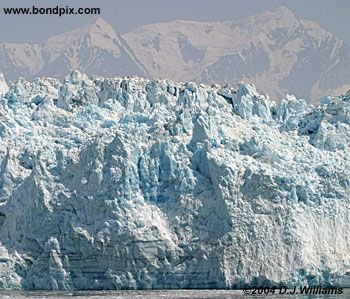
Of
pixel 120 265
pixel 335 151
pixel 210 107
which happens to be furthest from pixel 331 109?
pixel 120 265

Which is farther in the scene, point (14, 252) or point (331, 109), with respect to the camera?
point (331, 109)

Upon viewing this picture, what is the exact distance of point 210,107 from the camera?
42594 mm

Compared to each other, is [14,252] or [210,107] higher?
[210,107]

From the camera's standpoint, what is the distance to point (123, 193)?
38.7 metres

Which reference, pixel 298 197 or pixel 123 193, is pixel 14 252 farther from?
pixel 298 197

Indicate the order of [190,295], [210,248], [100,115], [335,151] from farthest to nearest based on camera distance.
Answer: [100,115] < [335,151] < [210,248] < [190,295]

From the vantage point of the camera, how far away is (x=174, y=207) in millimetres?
39156

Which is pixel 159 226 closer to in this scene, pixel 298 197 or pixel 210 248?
pixel 210 248

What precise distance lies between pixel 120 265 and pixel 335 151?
34.8ft

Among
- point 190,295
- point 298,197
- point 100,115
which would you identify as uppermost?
point 100,115

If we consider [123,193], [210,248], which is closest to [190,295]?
[210,248]

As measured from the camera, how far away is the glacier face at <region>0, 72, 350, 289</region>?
37.9 metres

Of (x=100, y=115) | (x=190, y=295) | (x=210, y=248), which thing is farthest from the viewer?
(x=100, y=115)

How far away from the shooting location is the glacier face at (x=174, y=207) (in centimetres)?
3788
